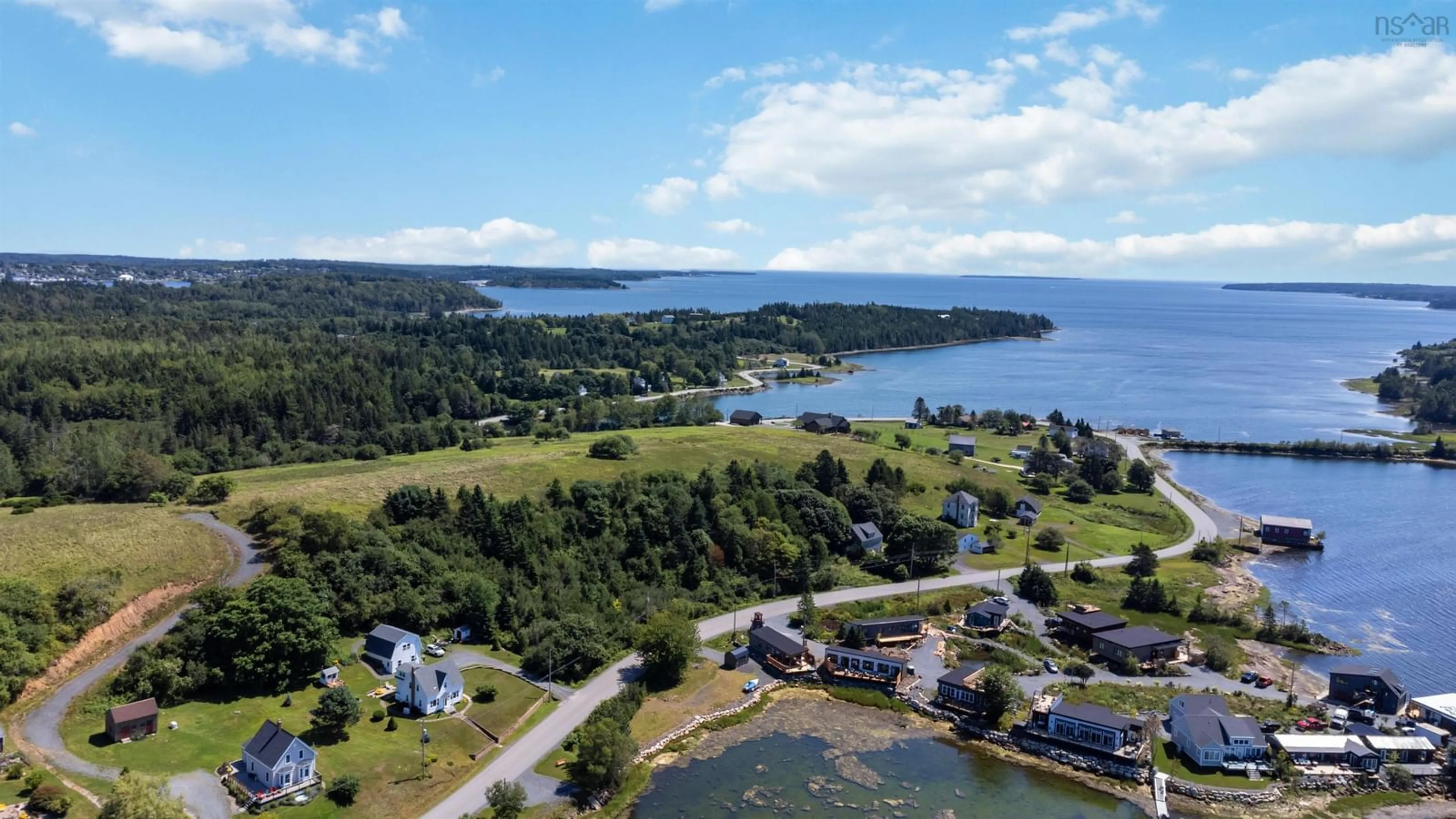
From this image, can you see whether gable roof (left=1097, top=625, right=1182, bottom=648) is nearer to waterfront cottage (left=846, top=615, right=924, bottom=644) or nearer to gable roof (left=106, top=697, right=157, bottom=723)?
waterfront cottage (left=846, top=615, right=924, bottom=644)

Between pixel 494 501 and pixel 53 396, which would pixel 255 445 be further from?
pixel 494 501

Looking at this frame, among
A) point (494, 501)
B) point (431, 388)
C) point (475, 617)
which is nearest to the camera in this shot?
point (475, 617)

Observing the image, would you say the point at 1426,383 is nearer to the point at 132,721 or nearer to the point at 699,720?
the point at 699,720

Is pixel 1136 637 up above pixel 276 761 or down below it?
below


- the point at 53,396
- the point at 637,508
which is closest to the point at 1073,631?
the point at 637,508

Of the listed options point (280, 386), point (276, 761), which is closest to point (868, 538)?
point (276, 761)
